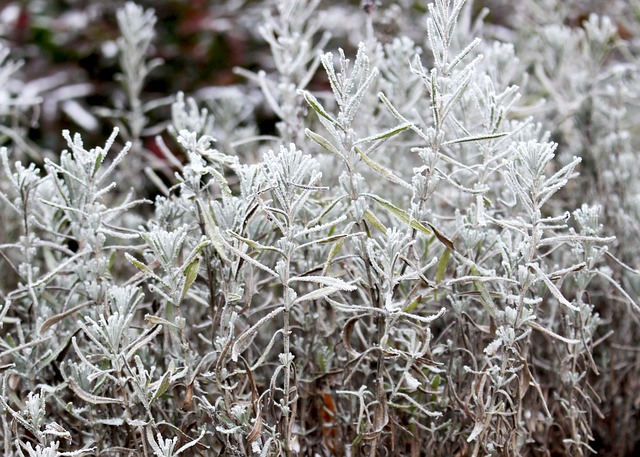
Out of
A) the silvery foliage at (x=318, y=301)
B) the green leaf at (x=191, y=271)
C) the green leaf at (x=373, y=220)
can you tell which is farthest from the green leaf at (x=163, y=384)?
the green leaf at (x=373, y=220)

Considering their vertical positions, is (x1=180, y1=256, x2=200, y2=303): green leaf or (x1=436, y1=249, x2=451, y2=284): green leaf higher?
(x1=180, y1=256, x2=200, y2=303): green leaf

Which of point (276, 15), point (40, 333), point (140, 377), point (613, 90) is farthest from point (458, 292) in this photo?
point (276, 15)

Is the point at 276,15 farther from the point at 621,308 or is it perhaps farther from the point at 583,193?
the point at 621,308

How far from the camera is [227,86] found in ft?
8.44

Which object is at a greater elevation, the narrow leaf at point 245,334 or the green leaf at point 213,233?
the green leaf at point 213,233

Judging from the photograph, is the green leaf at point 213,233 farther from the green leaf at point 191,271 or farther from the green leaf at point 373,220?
the green leaf at point 373,220

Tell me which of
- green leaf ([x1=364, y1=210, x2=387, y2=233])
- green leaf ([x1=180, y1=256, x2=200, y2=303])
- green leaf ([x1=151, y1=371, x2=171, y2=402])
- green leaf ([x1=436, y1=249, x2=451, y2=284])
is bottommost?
green leaf ([x1=151, y1=371, x2=171, y2=402])

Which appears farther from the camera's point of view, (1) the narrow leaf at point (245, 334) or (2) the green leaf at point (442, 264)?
(2) the green leaf at point (442, 264)

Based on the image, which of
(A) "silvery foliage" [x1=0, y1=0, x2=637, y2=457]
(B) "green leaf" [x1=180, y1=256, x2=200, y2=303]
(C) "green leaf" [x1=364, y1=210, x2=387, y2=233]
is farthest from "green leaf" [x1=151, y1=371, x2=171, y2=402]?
(C) "green leaf" [x1=364, y1=210, x2=387, y2=233]

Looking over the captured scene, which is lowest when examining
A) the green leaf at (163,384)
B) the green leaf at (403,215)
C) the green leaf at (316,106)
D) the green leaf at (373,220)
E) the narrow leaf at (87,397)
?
the narrow leaf at (87,397)

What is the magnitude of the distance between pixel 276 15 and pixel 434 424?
7.24 ft

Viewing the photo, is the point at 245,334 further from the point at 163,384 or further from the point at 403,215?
the point at 403,215

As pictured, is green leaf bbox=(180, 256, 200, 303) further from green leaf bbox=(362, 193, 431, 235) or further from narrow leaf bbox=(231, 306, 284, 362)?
green leaf bbox=(362, 193, 431, 235)

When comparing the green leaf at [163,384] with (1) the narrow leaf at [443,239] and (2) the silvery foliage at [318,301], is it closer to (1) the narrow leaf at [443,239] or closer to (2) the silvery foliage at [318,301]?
(2) the silvery foliage at [318,301]
